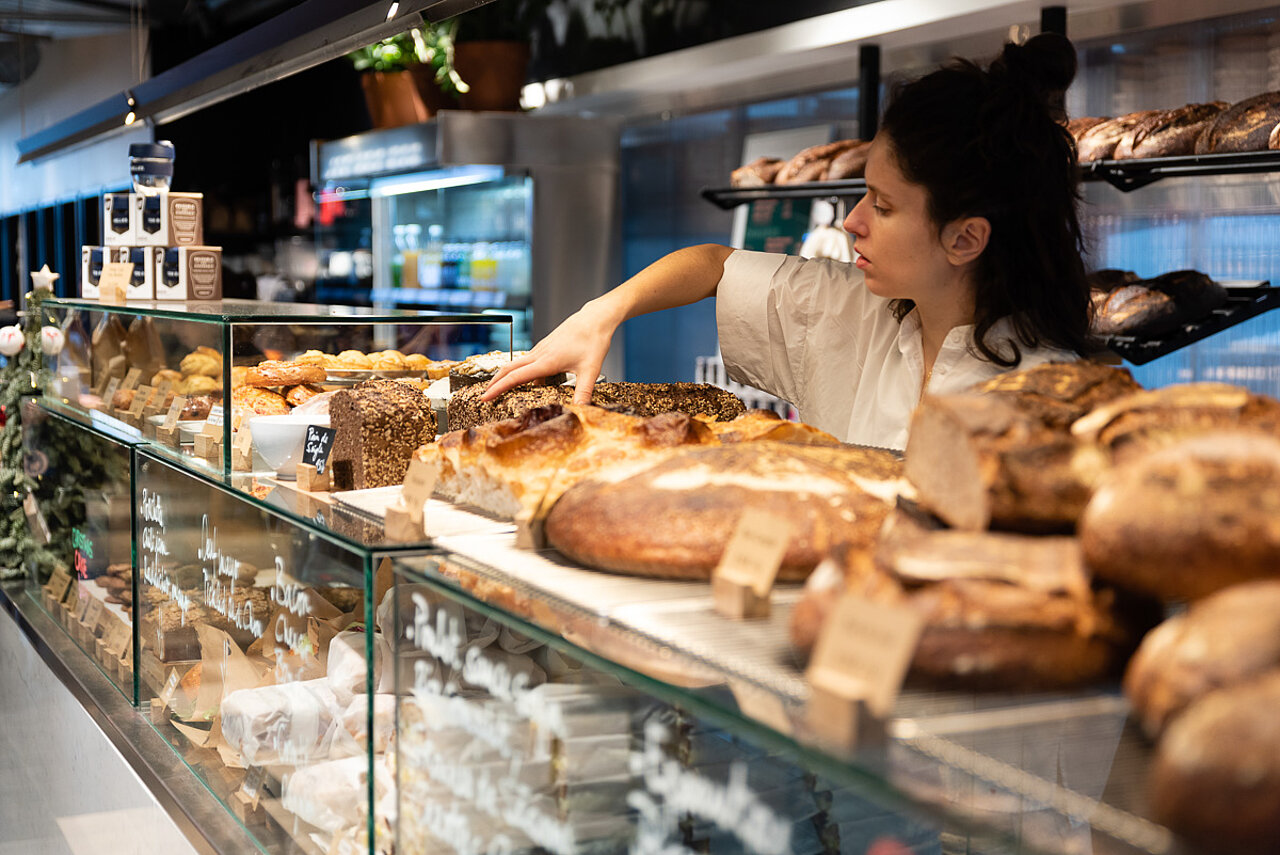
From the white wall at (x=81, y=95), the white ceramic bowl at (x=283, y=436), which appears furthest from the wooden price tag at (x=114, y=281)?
the white wall at (x=81, y=95)

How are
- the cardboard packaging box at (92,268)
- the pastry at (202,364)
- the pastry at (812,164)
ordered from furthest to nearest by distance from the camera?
the pastry at (812,164) → the cardboard packaging box at (92,268) → the pastry at (202,364)

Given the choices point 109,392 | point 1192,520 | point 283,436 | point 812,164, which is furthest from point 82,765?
point 812,164

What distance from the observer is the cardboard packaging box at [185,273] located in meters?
2.75

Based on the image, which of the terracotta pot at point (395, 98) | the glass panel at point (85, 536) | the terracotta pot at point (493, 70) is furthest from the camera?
the terracotta pot at point (395, 98)

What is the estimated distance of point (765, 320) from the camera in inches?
80.5

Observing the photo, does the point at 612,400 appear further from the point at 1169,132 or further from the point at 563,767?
the point at 1169,132

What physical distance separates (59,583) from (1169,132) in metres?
2.78

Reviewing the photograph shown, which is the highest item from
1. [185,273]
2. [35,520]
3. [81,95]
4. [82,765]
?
[81,95]

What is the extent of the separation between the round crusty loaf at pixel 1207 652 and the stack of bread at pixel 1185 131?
7.37ft

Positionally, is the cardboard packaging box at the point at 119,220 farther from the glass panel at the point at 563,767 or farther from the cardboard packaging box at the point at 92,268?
the glass panel at the point at 563,767

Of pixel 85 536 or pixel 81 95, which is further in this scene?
Result: pixel 81 95

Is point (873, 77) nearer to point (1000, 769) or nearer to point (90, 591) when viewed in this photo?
point (90, 591)

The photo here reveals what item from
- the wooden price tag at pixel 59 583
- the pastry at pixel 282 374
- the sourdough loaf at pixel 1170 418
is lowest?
the wooden price tag at pixel 59 583

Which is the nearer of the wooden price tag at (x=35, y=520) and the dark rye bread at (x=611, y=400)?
the dark rye bread at (x=611, y=400)
